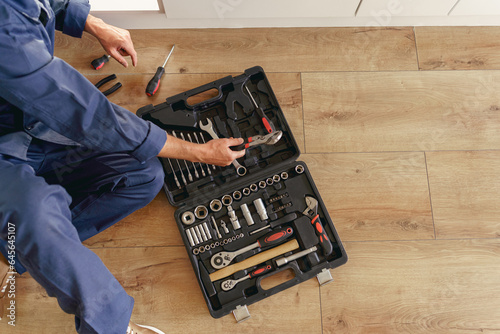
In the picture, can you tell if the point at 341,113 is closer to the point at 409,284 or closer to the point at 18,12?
the point at 409,284

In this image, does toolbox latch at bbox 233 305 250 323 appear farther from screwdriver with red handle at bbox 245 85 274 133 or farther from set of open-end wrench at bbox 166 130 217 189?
screwdriver with red handle at bbox 245 85 274 133

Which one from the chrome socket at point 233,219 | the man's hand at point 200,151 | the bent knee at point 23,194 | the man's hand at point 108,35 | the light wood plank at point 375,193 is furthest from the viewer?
the light wood plank at point 375,193

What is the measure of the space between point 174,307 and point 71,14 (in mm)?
1002

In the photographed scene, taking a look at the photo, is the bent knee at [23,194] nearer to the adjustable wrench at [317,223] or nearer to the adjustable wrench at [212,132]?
the adjustable wrench at [212,132]

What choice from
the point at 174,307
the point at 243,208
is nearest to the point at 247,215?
the point at 243,208

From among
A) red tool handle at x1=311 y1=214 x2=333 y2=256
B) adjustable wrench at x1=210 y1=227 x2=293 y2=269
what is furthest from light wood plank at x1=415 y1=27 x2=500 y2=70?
adjustable wrench at x1=210 y1=227 x2=293 y2=269

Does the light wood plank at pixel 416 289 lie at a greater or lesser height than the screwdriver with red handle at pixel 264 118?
lesser

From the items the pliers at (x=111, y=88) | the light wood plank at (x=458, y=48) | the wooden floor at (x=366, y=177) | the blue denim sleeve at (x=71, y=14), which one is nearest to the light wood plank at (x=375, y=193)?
the wooden floor at (x=366, y=177)

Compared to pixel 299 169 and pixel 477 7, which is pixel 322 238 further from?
pixel 477 7

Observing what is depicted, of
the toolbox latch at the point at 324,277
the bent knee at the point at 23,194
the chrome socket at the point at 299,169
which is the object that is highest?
the bent knee at the point at 23,194

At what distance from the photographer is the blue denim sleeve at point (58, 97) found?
2.54 feet

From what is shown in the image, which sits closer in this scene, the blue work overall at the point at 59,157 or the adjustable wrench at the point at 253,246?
the blue work overall at the point at 59,157

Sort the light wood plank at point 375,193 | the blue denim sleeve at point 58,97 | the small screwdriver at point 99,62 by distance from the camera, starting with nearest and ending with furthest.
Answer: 1. the blue denim sleeve at point 58,97
2. the light wood plank at point 375,193
3. the small screwdriver at point 99,62

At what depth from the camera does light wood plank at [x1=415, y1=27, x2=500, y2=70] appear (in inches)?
62.2
